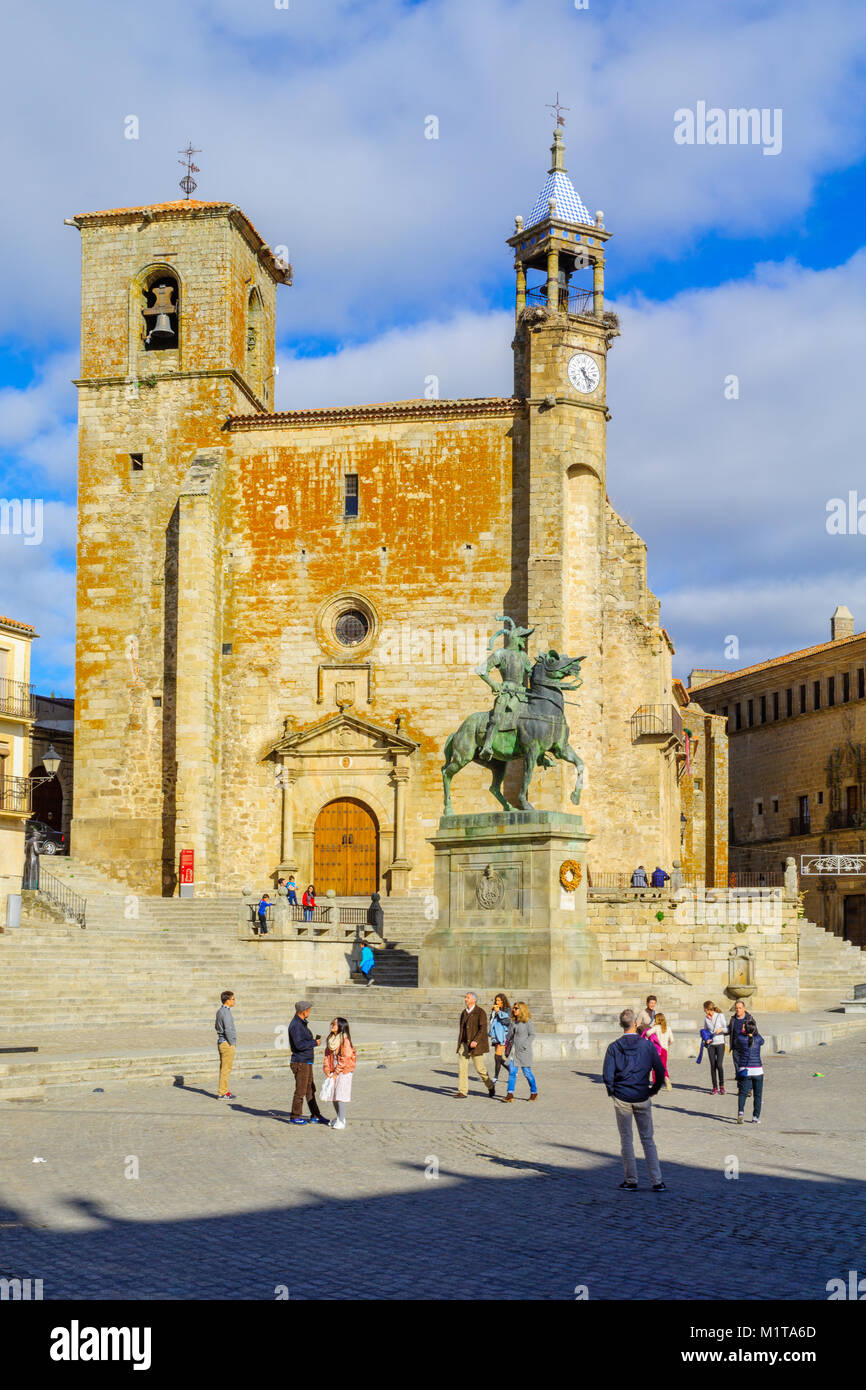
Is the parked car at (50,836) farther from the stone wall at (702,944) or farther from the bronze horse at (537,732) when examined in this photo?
the bronze horse at (537,732)

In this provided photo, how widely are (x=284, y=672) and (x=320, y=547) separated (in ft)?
11.0

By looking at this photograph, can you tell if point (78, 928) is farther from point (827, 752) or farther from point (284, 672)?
point (827, 752)

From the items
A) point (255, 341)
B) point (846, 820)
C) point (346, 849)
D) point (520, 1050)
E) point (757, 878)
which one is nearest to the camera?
point (520, 1050)

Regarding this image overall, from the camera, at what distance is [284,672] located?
38.3m

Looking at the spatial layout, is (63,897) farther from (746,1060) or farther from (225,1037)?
(746,1060)

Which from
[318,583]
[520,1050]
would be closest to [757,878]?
[318,583]

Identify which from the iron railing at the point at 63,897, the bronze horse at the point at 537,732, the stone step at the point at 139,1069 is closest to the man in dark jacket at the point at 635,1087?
the stone step at the point at 139,1069

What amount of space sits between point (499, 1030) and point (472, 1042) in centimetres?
69

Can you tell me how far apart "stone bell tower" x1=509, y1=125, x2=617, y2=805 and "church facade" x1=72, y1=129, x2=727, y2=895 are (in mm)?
64

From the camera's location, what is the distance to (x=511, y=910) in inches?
961

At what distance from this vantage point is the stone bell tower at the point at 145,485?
37312 mm
